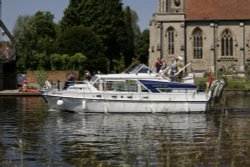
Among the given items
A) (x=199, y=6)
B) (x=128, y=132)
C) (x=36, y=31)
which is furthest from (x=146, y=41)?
(x=128, y=132)

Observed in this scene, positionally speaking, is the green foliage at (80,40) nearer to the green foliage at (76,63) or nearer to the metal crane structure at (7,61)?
the green foliage at (76,63)

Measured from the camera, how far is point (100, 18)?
104m

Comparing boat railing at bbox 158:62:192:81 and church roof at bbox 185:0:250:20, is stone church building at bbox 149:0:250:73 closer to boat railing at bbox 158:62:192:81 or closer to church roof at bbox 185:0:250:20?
church roof at bbox 185:0:250:20

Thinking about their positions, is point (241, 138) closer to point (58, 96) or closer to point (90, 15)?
point (58, 96)

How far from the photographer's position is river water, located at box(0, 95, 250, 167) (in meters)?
15.4

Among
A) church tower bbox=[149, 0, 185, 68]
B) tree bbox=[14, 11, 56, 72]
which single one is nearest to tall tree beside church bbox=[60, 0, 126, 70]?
tree bbox=[14, 11, 56, 72]

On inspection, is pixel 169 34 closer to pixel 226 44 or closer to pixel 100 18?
pixel 226 44

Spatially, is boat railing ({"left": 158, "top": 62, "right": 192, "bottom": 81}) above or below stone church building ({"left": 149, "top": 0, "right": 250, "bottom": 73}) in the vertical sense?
below

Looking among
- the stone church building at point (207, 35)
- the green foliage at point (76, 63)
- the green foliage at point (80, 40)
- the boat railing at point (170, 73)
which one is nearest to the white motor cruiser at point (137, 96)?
the boat railing at point (170, 73)

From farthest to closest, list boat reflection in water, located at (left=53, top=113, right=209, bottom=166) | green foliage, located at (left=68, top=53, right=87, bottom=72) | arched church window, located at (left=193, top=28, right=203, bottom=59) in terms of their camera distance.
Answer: arched church window, located at (left=193, top=28, right=203, bottom=59) < green foliage, located at (left=68, top=53, right=87, bottom=72) < boat reflection in water, located at (left=53, top=113, right=209, bottom=166)

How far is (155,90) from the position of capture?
32219 millimetres

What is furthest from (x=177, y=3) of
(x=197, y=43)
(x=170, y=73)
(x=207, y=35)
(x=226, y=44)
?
(x=170, y=73)

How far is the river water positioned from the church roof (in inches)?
2363

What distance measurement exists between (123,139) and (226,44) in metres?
74.7
